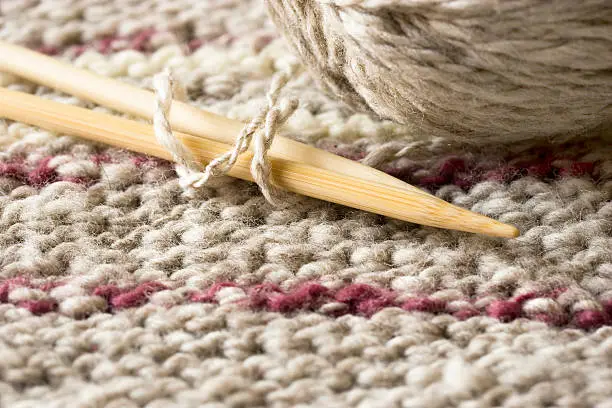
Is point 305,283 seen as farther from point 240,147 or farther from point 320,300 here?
point 240,147

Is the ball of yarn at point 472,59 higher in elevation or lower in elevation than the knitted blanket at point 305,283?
higher

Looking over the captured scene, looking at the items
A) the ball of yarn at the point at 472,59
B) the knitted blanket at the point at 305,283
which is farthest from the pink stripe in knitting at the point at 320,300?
the ball of yarn at the point at 472,59

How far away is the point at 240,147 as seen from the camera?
741 mm

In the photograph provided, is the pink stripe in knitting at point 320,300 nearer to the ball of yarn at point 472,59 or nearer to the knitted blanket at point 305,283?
the knitted blanket at point 305,283

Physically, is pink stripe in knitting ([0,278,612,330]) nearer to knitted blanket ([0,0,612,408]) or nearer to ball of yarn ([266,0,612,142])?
knitted blanket ([0,0,612,408])

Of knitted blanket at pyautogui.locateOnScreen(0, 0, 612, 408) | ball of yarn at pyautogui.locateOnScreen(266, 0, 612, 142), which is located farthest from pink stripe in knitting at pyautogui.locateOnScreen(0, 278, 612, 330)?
ball of yarn at pyautogui.locateOnScreen(266, 0, 612, 142)

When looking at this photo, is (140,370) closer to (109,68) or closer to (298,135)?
(298,135)

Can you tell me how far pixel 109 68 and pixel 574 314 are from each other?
55 centimetres

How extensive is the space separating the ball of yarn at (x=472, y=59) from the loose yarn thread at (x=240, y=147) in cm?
6

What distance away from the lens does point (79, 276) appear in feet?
2.26

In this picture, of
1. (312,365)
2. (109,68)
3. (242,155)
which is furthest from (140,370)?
(109,68)

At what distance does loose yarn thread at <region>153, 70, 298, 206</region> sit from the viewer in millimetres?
734

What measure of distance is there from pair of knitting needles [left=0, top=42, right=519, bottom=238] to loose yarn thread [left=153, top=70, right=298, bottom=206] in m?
0.01

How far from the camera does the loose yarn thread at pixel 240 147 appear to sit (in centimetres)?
73
